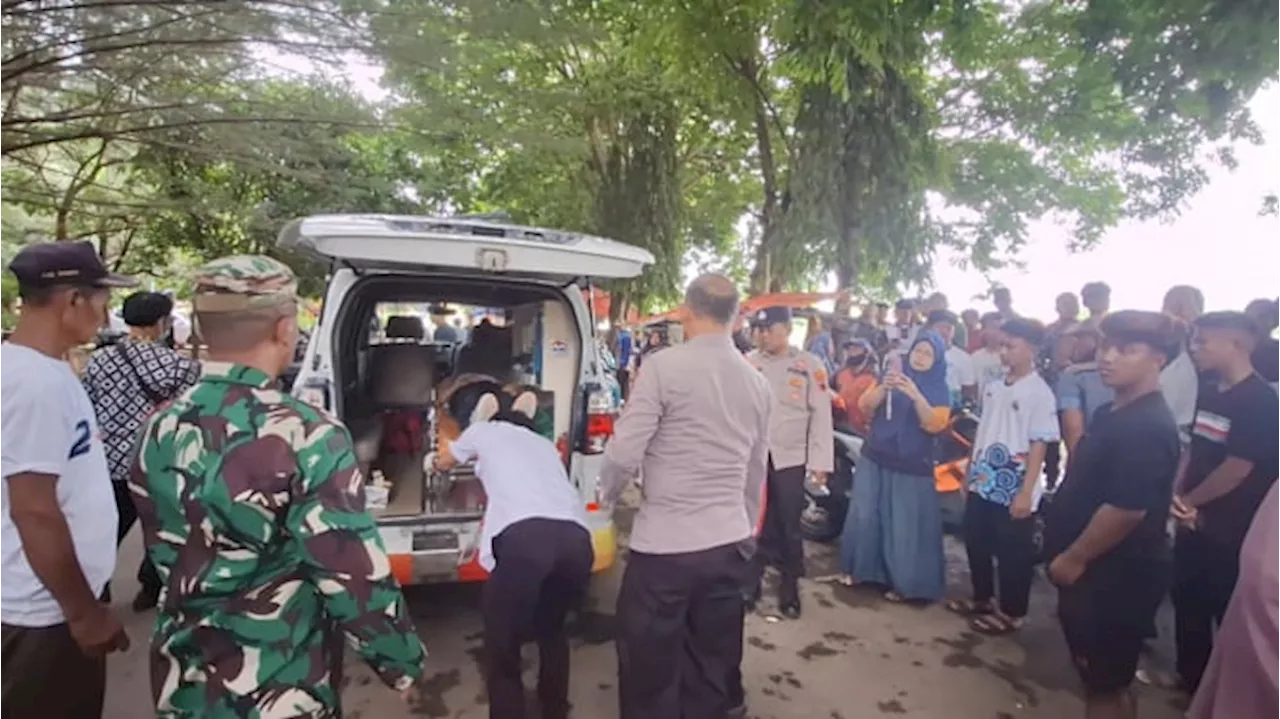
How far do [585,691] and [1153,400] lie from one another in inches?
106

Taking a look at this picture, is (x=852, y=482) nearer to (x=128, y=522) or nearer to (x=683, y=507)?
(x=683, y=507)

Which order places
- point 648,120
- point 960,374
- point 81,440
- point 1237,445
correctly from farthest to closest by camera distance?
point 648,120 < point 960,374 < point 1237,445 < point 81,440

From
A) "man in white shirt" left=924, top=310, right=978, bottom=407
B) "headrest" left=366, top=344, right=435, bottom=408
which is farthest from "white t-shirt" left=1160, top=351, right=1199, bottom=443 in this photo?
"headrest" left=366, top=344, right=435, bottom=408

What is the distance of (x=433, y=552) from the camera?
396cm

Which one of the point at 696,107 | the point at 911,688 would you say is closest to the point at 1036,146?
the point at 696,107

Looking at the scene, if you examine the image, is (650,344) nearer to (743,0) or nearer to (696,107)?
(696,107)

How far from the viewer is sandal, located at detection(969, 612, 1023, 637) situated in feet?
15.1

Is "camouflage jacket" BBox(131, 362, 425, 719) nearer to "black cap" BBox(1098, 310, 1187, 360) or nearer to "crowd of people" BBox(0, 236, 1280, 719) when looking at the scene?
"crowd of people" BBox(0, 236, 1280, 719)

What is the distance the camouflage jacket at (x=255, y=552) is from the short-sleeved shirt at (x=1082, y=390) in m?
4.90

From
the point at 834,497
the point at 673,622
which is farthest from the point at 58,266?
the point at 834,497

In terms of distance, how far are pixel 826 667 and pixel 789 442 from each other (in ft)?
4.08

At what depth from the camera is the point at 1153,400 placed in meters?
2.83

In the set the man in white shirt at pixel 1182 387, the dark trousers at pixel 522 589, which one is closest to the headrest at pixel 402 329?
the dark trousers at pixel 522 589

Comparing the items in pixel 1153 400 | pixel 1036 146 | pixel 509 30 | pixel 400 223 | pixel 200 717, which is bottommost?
pixel 200 717
